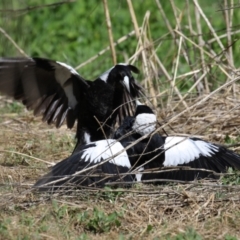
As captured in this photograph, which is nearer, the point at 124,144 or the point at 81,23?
the point at 124,144

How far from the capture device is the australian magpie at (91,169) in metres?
4.75

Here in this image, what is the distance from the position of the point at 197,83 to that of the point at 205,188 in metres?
2.31

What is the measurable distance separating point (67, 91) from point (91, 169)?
1.54 metres

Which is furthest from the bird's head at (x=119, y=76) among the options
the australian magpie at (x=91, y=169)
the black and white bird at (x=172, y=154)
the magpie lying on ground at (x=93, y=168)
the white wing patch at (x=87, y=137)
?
the australian magpie at (x=91, y=169)

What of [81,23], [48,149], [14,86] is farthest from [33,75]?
[81,23]

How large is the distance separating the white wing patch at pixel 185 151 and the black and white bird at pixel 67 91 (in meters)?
0.73

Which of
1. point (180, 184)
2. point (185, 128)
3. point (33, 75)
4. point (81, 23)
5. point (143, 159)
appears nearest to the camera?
point (180, 184)

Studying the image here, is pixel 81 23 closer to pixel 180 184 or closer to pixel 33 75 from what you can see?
pixel 33 75

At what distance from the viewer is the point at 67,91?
636 centimetres

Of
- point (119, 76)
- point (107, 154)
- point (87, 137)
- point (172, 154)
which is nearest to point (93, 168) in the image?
point (107, 154)

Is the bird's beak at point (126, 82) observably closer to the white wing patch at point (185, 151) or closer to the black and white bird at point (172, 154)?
the black and white bird at point (172, 154)

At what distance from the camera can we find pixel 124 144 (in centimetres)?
536

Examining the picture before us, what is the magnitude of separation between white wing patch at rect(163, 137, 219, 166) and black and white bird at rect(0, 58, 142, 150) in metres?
0.73

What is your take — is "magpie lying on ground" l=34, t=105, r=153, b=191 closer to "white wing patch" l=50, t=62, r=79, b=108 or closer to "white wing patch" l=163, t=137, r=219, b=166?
"white wing patch" l=163, t=137, r=219, b=166
